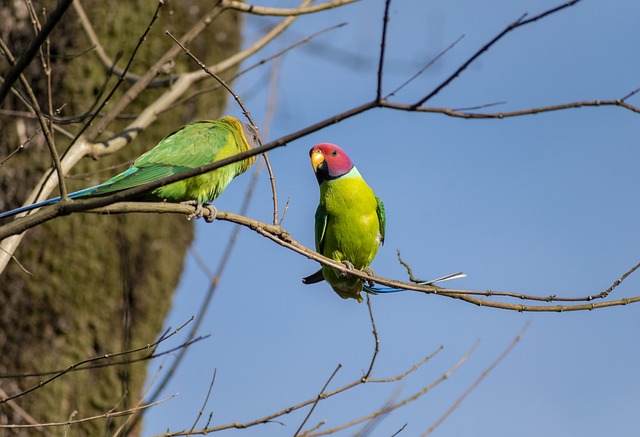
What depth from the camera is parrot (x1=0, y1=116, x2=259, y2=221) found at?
12.3ft

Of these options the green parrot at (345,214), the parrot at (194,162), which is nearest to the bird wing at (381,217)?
the green parrot at (345,214)

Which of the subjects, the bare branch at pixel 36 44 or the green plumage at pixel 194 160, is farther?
the green plumage at pixel 194 160

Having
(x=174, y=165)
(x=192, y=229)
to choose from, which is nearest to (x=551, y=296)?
(x=174, y=165)

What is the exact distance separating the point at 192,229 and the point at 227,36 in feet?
5.85

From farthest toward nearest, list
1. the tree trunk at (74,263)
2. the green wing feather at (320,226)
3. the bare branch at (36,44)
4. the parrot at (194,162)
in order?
the tree trunk at (74,263)
the green wing feather at (320,226)
the parrot at (194,162)
the bare branch at (36,44)

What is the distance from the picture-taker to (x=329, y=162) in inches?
159

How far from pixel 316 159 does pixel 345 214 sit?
1.36ft

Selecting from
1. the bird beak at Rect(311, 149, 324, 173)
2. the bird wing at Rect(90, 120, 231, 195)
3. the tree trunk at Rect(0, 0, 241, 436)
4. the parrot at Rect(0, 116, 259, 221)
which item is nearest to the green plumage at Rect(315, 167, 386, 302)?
the bird beak at Rect(311, 149, 324, 173)

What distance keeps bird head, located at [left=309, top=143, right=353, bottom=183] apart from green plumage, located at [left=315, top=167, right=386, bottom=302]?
0.13ft

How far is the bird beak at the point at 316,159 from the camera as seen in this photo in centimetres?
408

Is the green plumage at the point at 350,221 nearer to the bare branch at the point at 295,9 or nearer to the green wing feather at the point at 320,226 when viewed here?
the green wing feather at the point at 320,226

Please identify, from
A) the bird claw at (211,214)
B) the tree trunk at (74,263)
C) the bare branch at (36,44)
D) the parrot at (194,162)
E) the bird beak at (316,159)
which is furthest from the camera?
the tree trunk at (74,263)

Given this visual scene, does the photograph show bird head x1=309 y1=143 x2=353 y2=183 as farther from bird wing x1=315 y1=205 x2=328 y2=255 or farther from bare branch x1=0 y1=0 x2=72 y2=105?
bare branch x1=0 y1=0 x2=72 y2=105

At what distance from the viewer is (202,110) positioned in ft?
22.7
